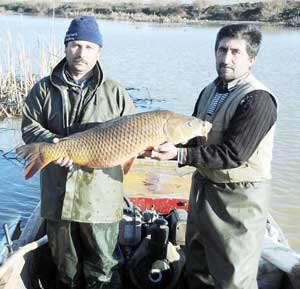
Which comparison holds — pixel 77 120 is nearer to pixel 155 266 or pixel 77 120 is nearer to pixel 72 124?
pixel 72 124

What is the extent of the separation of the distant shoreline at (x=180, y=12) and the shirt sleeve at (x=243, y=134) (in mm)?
50206

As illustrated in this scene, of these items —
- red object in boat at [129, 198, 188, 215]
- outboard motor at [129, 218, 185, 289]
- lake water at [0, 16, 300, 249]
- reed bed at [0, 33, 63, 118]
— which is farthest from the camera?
reed bed at [0, 33, 63, 118]

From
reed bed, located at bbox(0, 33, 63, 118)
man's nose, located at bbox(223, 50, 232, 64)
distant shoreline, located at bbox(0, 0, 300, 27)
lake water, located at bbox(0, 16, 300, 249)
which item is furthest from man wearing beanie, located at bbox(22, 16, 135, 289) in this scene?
distant shoreline, located at bbox(0, 0, 300, 27)

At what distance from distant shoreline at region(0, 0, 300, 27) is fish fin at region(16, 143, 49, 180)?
164 feet

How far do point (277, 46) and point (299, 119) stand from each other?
58.9 feet

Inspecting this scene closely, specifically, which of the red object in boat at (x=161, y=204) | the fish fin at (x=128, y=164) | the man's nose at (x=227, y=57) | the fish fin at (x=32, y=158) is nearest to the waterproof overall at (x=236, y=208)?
the man's nose at (x=227, y=57)

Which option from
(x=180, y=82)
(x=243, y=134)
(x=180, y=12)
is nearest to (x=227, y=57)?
(x=243, y=134)

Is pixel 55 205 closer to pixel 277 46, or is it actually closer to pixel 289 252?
pixel 289 252

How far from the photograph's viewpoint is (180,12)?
212ft

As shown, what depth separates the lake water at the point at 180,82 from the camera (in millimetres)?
9008

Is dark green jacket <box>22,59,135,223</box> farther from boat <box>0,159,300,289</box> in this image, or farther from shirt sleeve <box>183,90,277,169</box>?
shirt sleeve <box>183,90,277,169</box>

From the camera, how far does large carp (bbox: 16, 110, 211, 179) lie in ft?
11.7

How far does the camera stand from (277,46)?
3162 centimetres

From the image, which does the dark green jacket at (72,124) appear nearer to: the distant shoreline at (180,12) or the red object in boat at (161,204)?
the red object in boat at (161,204)
